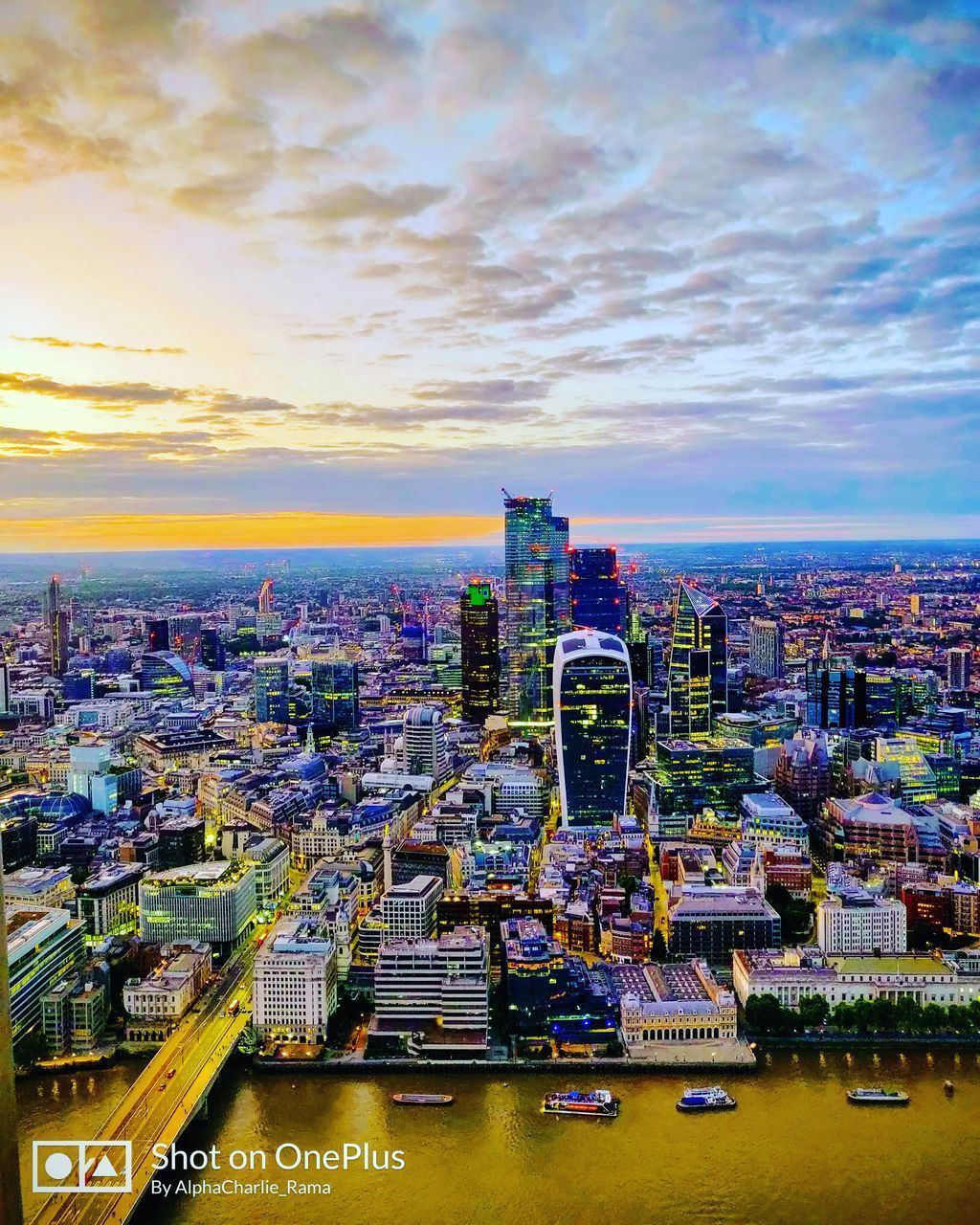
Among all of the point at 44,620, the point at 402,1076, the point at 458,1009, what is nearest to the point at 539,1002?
the point at 458,1009

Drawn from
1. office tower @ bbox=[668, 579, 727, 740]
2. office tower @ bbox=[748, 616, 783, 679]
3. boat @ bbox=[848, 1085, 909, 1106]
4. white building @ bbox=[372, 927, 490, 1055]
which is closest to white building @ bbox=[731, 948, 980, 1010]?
boat @ bbox=[848, 1085, 909, 1106]

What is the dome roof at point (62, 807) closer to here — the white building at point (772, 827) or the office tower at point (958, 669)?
the white building at point (772, 827)

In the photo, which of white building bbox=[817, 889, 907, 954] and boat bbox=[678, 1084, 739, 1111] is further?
white building bbox=[817, 889, 907, 954]

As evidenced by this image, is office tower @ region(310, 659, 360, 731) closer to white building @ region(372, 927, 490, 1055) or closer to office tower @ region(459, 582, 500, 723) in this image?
office tower @ region(459, 582, 500, 723)

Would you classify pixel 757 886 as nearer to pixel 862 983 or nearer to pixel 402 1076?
pixel 862 983

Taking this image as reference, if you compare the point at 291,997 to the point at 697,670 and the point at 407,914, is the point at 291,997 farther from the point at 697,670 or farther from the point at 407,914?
the point at 697,670

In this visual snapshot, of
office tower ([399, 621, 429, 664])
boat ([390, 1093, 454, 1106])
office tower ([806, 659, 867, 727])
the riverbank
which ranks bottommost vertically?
the riverbank
